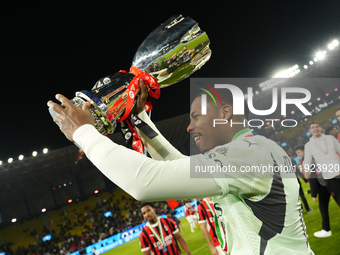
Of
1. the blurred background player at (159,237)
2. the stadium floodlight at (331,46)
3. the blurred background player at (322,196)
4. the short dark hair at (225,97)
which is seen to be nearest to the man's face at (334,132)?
the blurred background player at (322,196)

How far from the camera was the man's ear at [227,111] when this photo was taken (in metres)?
1.70

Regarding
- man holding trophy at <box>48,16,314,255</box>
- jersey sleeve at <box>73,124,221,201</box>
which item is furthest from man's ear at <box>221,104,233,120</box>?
jersey sleeve at <box>73,124,221,201</box>

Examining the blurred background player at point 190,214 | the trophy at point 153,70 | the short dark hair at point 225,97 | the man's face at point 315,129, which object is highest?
the trophy at point 153,70

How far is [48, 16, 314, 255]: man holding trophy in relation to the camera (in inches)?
43.3

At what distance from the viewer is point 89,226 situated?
24266mm

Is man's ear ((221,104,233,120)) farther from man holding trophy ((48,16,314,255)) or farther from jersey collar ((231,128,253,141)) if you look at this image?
jersey collar ((231,128,253,141))

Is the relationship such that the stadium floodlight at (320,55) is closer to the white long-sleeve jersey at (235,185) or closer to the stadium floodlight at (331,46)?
the stadium floodlight at (331,46)

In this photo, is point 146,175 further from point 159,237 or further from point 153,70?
point 159,237

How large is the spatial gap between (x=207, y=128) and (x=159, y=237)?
19.0ft

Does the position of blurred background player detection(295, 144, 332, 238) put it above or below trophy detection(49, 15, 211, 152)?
below

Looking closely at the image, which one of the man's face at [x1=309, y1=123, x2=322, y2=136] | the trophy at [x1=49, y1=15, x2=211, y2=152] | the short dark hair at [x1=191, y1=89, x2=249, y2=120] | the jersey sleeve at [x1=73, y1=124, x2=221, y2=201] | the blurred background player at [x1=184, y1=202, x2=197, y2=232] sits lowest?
the blurred background player at [x1=184, y1=202, x2=197, y2=232]

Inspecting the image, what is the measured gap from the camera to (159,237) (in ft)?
22.4

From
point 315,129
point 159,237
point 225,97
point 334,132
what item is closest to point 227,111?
point 225,97

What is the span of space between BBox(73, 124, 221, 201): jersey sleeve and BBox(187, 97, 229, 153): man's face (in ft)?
1.92
